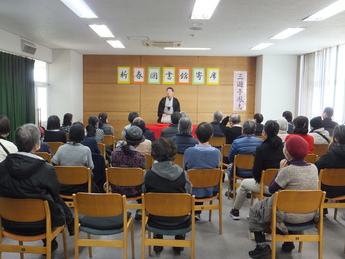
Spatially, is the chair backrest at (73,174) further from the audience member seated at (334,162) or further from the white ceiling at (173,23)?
the audience member seated at (334,162)

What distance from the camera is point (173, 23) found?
5.46 metres

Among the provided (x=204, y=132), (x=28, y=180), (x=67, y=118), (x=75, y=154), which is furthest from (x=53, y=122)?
(x=28, y=180)

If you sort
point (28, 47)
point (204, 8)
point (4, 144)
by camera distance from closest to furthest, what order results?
point (4, 144)
point (204, 8)
point (28, 47)

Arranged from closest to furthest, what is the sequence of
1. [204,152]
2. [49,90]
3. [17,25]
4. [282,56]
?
1. [204,152]
2. [17,25]
3. [49,90]
4. [282,56]

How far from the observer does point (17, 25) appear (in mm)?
5824

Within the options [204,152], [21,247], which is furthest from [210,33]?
[21,247]

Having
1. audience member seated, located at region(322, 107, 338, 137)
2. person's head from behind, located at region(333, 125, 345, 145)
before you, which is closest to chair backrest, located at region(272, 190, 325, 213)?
person's head from behind, located at region(333, 125, 345, 145)

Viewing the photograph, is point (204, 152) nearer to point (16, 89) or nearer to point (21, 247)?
point (21, 247)

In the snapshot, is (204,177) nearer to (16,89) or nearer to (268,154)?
(268,154)

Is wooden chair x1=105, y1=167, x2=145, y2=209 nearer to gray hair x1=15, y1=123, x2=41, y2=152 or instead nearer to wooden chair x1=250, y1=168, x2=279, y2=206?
gray hair x1=15, y1=123, x2=41, y2=152

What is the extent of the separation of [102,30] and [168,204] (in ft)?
15.2

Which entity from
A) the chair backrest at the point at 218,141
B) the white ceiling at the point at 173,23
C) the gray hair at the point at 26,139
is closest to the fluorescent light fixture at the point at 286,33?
the white ceiling at the point at 173,23

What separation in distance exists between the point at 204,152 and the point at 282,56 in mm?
7319

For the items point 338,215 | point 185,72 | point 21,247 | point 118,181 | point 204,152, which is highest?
point 185,72
